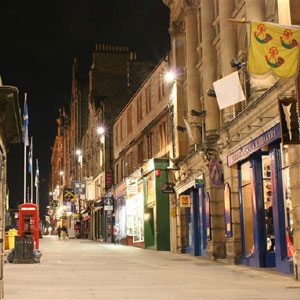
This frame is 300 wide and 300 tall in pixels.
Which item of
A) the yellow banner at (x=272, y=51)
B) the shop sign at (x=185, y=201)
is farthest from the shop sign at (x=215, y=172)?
the yellow banner at (x=272, y=51)

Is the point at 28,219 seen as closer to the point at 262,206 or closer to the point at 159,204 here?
the point at 159,204

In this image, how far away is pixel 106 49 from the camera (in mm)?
68250

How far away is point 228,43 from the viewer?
894 inches

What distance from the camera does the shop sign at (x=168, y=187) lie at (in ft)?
104

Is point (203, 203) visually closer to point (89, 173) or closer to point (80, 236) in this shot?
point (89, 173)

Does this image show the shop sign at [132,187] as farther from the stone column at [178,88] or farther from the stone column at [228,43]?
the stone column at [228,43]

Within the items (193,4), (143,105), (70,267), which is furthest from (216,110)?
(143,105)

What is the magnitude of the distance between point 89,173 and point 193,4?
43.3 m

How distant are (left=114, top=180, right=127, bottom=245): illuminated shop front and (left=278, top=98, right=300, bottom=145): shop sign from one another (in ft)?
98.8

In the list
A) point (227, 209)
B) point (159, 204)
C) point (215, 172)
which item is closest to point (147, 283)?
point (227, 209)

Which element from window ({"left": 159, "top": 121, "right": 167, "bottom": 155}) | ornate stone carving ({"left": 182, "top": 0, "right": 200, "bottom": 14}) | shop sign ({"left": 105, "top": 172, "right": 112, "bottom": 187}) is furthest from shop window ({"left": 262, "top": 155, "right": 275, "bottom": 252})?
shop sign ({"left": 105, "top": 172, "right": 112, "bottom": 187})

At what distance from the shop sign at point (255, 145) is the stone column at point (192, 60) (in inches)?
268

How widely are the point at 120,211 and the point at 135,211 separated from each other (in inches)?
257

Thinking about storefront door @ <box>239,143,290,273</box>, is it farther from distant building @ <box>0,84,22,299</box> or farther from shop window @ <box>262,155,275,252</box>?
distant building @ <box>0,84,22,299</box>
